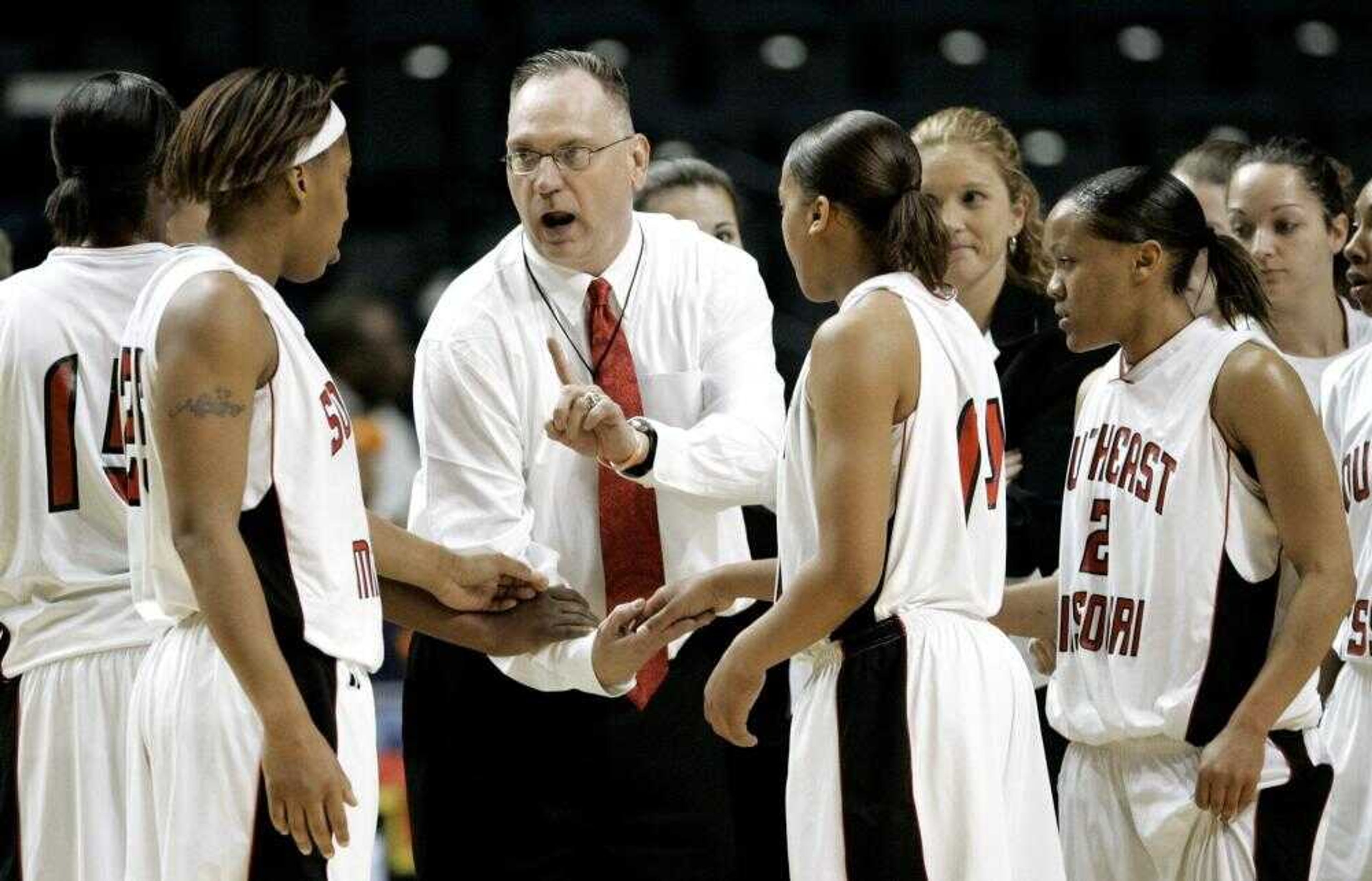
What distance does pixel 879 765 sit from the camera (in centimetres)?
358

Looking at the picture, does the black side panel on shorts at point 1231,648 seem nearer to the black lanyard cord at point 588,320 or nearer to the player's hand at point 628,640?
the player's hand at point 628,640

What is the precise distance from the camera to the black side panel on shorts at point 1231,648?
386 centimetres

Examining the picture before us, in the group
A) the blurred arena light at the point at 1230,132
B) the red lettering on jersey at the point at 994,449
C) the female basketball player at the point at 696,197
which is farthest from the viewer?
the blurred arena light at the point at 1230,132

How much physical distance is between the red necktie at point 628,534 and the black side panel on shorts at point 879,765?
32.9 inches

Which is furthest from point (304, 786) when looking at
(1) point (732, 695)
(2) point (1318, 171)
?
(2) point (1318, 171)

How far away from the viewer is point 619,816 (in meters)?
4.41

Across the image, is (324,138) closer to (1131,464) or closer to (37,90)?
(1131,464)

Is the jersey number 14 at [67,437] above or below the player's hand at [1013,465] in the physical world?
above

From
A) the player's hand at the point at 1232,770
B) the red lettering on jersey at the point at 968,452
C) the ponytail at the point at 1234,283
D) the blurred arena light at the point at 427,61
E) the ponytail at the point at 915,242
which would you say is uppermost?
the blurred arena light at the point at 427,61

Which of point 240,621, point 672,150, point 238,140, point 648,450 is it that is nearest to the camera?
point 240,621

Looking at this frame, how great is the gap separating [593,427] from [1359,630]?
6.18 feet

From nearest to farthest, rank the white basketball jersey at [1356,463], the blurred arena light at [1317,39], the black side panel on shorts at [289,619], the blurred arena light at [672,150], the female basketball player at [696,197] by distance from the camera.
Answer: the black side panel on shorts at [289,619]
the white basketball jersey at [1356,463]
the female basketball player at [696,197]
the blurred arena light at [672,150]
the blurred arena light at [1317,39]

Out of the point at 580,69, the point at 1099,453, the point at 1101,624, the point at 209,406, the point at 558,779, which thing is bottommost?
the point at 558,779

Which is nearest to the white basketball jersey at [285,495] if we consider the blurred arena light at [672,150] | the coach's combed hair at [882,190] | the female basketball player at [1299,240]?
the coach's combed hair at [882,190]
